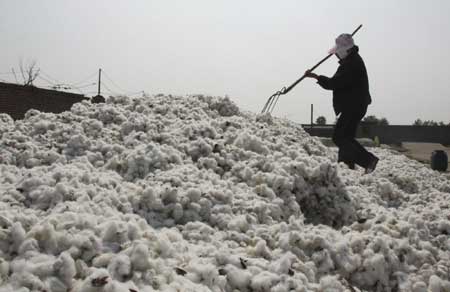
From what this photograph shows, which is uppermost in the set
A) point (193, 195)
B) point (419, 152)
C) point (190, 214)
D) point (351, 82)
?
point (351, 82)

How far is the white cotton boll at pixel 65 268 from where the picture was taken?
6.39 ft

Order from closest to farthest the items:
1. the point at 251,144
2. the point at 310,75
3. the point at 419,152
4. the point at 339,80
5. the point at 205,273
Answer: the point at 205,273, the point at 251,144, the point at 339,80, the point at 310,75, the point at 419,152

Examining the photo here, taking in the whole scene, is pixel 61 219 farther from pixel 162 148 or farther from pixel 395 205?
pixel 395 205

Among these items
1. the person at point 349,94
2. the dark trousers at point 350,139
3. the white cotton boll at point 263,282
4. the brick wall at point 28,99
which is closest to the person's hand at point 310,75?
the person at point 349,94

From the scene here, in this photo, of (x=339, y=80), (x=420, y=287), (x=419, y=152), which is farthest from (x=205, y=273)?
(x=419, y=152)

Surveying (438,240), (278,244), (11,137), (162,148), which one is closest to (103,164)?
(162,148)

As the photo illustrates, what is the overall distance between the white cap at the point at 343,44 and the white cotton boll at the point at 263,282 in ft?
11.8

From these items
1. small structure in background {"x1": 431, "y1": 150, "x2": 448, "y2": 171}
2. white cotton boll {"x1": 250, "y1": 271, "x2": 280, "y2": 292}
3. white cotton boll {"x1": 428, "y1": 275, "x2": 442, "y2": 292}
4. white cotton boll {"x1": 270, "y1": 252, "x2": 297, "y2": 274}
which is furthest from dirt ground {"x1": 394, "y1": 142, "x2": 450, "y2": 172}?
white cotton boll {"x1": 250, "y1": 271, "x2": 280, "y2": 292}

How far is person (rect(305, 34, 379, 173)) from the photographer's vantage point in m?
5.20

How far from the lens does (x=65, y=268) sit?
6.47 feet

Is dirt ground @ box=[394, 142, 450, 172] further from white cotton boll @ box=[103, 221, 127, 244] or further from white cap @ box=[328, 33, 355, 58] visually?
white cotton boll @ box=[103, 221, 127, 244]

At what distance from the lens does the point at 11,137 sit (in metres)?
4.19

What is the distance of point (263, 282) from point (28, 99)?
1303 centimetres

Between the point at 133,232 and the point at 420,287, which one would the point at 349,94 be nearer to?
the point at 420,287
